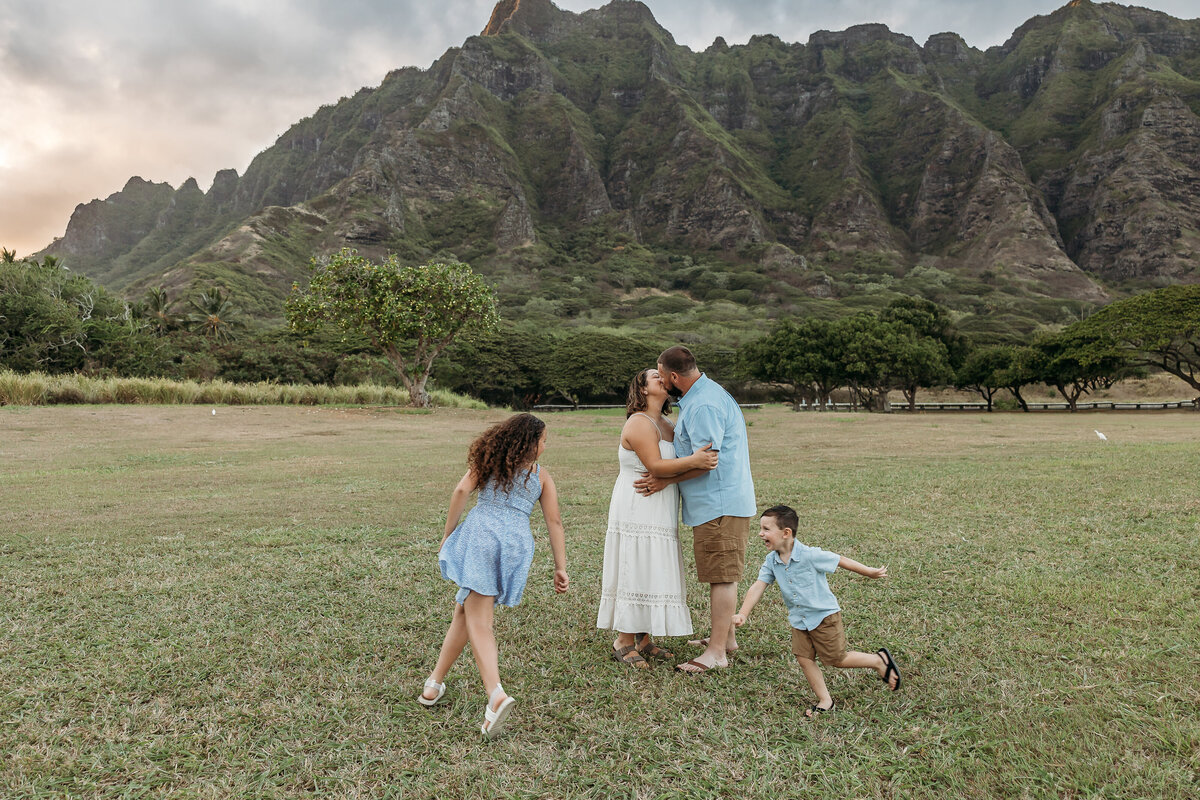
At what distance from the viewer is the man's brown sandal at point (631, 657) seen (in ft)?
13.7

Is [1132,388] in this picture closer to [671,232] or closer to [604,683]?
[604,683]

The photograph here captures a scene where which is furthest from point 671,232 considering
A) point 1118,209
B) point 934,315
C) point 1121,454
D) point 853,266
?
point 1121,454

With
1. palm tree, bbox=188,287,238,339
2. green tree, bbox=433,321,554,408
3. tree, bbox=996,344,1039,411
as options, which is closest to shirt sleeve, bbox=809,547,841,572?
green tree, bbox=433,321,554,408

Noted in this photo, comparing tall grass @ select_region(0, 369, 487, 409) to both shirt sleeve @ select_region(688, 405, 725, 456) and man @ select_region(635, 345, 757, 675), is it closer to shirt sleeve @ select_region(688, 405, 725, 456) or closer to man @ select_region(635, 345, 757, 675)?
man @ select_region(635, 345, 757, 675)

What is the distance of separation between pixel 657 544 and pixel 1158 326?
50.2m

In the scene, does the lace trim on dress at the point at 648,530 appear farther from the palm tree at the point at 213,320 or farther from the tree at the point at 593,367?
the palm tree at the point at 213,320

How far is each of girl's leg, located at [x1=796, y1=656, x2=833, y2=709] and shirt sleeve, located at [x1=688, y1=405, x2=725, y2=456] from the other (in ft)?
4.23

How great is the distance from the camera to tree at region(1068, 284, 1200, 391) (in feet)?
131

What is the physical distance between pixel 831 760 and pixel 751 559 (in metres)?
4.14

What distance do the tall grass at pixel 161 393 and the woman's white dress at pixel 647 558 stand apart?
89.7 ft

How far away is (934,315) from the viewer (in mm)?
56781

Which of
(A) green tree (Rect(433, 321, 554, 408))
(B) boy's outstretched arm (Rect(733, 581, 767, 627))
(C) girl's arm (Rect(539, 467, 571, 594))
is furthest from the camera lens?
(A) green tree (Rect(433, 321, 554, 408))

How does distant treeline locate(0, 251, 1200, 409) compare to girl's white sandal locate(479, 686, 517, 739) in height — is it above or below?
above

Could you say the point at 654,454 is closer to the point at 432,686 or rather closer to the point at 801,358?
the point at 432,686
